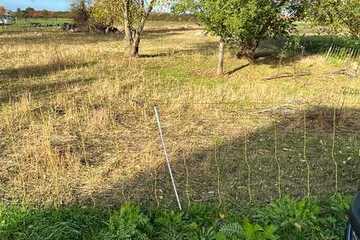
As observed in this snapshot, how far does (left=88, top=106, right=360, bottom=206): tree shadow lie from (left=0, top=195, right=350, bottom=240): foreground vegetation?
70 cm

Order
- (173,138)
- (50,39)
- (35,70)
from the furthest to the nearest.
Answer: (50,39) < (35,70) < (173,138)

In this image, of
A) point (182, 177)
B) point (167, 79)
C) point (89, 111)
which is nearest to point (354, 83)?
point (167, 79)

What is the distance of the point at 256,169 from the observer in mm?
6535

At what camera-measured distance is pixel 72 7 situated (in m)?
59.2

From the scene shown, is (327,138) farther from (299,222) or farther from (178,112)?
(299,222)

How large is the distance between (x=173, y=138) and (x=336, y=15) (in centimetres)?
1243

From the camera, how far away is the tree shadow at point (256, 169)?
5.61 meters

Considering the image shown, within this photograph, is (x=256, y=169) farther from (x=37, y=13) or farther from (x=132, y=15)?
(x=37, y=13)

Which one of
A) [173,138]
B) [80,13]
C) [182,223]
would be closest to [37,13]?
[80,13]

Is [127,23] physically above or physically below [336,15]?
below

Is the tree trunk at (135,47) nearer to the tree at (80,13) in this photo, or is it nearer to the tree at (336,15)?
the tree at (336,15)

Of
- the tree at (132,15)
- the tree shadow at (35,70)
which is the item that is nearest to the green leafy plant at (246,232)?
the tree shadow at (35,70)

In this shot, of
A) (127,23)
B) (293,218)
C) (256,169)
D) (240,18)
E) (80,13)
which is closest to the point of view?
(293,218)

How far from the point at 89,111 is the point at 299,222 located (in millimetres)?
6295
